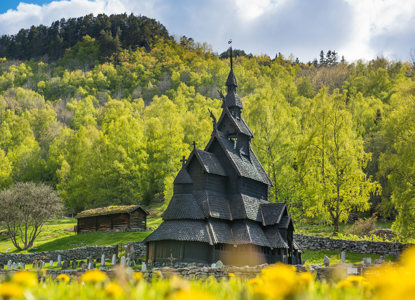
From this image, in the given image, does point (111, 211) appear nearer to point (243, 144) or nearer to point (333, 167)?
point (243, 144)

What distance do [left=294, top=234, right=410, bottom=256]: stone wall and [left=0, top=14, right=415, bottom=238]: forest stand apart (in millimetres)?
2485

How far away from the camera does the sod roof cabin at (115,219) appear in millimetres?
42125

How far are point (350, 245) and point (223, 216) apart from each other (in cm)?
1194

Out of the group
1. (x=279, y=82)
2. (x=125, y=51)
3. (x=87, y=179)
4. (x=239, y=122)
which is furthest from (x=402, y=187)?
(x=125, y=51)

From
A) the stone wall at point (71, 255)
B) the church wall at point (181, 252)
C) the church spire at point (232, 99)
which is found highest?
the church spire at point (232, 99)

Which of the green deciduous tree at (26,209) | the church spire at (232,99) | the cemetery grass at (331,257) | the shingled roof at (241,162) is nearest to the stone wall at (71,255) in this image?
the green deciduous tree at (26,209)

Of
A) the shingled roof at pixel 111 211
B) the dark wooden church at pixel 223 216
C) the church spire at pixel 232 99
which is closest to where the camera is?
the dark wooden church at pixel 223 216

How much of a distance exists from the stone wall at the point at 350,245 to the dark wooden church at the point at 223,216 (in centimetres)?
438

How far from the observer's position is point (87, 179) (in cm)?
5644

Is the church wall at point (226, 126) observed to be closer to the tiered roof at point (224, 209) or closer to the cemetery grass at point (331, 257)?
the tiered roof at point (224, 209)

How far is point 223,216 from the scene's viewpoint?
27.4 m

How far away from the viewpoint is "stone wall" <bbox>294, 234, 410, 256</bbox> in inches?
1219

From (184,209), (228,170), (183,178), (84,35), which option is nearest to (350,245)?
(228,170)

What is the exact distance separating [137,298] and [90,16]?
17431 cm
